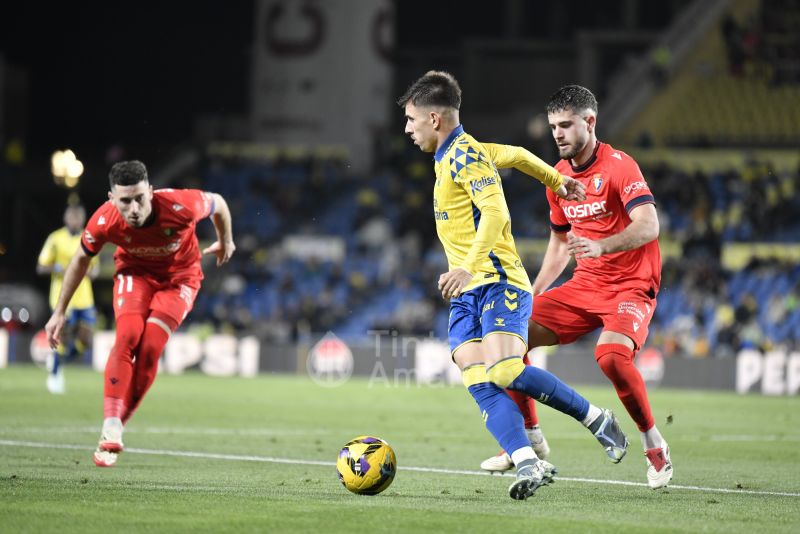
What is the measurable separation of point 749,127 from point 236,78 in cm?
1684

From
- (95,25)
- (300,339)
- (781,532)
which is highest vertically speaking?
(95,25)

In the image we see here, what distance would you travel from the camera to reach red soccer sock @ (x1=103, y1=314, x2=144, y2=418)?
921 centimetres

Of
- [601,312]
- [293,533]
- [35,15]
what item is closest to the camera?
[293,533]

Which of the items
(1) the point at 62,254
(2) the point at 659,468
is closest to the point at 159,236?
(2) the point at 659,468

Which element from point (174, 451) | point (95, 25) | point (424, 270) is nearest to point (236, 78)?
point (95, 25)

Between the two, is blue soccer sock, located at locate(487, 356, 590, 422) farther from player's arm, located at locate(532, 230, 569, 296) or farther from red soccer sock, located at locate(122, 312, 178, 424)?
red soccer sock, located at locate(122, 312, 178, 424)

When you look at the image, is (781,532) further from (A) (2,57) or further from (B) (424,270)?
(A) (2,57)

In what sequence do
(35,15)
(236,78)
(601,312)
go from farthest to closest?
(236,78)
(35,15)
(601,312)

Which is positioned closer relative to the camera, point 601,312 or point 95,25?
point 601,312

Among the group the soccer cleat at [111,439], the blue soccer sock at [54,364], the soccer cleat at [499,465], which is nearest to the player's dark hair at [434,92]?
the soccer cleat at [499,465]

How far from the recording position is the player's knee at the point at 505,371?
7.38m

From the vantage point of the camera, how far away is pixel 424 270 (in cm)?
3042

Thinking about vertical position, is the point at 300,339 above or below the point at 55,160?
below

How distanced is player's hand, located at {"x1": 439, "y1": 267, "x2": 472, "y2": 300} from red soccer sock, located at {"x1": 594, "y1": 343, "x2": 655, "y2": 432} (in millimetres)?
1522
